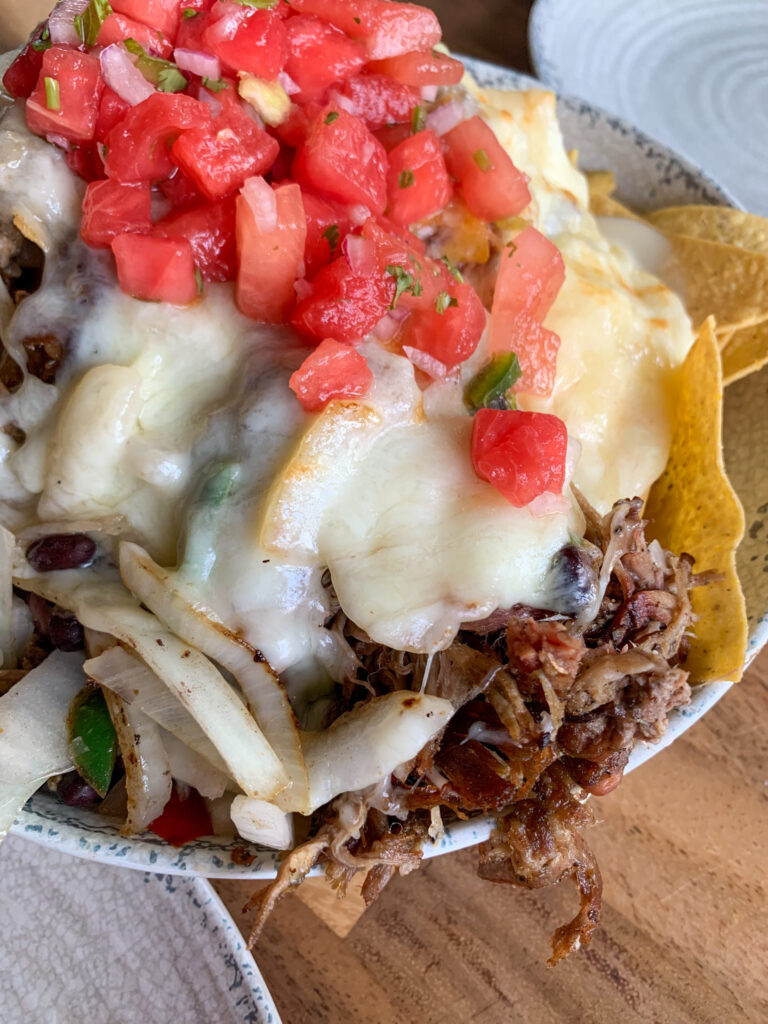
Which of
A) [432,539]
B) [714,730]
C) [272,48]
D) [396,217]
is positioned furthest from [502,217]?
[714,730]

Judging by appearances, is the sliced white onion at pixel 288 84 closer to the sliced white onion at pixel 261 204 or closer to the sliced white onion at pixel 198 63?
the sliced white onion at pixel 198 63

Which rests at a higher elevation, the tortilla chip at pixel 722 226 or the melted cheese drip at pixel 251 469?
the tortilla chip at pixel 722 226

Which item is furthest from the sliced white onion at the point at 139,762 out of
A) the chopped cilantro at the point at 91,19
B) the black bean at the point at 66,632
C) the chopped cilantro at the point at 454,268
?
the chopped cilantro at the point at 91,19

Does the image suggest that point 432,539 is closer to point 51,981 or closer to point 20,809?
point 20,809

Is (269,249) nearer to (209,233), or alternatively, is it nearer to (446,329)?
(209,233)

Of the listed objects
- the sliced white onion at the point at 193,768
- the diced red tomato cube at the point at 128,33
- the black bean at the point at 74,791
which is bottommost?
Result: the black bean at the point at 74,791

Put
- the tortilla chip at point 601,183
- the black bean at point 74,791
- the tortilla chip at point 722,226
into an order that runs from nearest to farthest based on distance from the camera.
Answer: the black bean at point 74,791 → the tortilla chip at point 722,226 → the tortilla chip at point 601,183

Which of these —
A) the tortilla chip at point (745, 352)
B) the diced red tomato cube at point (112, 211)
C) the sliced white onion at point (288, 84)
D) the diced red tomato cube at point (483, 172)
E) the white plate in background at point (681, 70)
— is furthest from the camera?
the white plate in background at point (681, 70)

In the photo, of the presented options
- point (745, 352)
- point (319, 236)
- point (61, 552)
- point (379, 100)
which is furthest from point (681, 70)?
point (61, 552)
